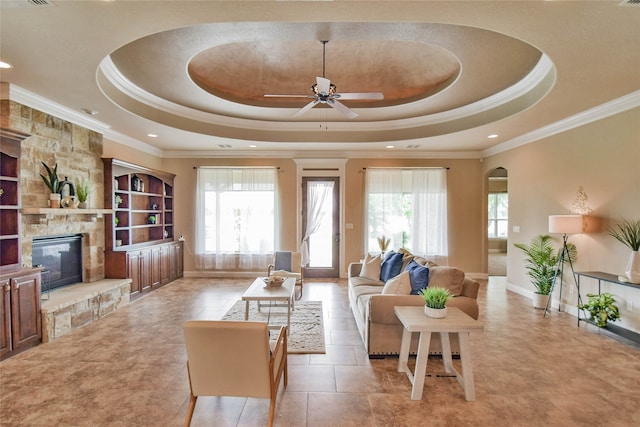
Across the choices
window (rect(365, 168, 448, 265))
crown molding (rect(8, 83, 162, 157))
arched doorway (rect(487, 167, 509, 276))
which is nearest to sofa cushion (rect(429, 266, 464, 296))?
window (rect(365, 168, 448, 265))

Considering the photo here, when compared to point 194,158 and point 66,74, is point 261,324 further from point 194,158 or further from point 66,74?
point 194,158

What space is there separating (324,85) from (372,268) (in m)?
2.78

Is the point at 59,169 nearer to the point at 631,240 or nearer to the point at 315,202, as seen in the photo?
the point at 315,202

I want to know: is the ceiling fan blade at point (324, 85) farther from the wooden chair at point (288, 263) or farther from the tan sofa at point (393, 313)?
the wooden chair at point (288, 263)

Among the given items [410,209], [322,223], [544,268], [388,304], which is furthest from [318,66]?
[544,268]

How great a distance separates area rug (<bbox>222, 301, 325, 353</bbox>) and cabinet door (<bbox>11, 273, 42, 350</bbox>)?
210 centimetres

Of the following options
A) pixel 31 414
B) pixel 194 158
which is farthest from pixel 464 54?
pixel 194 158

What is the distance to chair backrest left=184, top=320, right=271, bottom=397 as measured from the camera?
2025 millimetres

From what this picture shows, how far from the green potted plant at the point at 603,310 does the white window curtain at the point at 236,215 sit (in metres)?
5.60

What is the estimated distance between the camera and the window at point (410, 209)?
6.98 metres

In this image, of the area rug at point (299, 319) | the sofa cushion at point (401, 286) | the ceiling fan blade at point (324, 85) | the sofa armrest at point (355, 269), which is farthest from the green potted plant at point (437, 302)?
the sofa armrest at point (355, 269)

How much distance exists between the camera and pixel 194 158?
724cm

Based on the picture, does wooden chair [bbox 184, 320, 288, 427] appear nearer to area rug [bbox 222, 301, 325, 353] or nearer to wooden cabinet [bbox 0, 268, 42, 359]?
area rug [bbox 222, 301, 325, 353]

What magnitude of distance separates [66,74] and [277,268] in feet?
13.2
